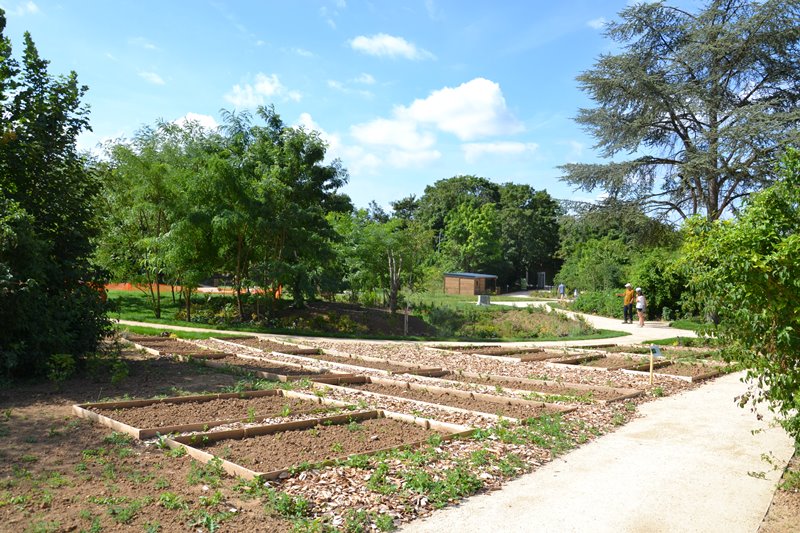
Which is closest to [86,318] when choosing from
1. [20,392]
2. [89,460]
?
[20,392]

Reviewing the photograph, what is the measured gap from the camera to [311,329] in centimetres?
A: 1864

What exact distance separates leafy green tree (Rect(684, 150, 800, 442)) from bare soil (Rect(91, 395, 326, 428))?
452cm

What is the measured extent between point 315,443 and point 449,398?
3.11m

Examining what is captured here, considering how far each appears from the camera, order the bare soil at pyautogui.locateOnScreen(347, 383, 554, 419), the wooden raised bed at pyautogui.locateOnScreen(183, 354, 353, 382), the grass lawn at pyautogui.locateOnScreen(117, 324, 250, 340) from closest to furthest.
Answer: the bare soil at pyautogui.locateOnScreen(347, 383, 554, 419)
the wooden raised bed at pyautogui.locateOnScreen(183, 354, 353, 382)
the grass lawn at pyautogui.locateOnScreen(117, 324, 250, 340)

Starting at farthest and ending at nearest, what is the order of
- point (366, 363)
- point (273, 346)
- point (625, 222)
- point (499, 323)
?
1. point (499, 323)
2. point (625, 222)
3. point (273, 346)
4. point (366, 363)

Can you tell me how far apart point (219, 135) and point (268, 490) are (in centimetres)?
1907

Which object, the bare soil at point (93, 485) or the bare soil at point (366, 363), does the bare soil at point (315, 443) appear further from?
the bare soil at point (366, 363)

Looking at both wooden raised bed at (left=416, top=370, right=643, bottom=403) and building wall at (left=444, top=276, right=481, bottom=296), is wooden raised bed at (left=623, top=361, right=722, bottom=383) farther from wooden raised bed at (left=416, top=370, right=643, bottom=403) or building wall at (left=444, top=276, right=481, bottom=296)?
building wall at (left=444, top=276, right=481, bottom=296)

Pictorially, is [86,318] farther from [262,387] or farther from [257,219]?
[257,219]

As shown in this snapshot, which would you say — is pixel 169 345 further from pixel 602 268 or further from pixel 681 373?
pixel 602 268

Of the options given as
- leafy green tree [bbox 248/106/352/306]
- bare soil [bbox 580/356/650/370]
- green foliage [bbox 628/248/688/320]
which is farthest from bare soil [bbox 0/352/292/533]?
green foliage [bbox 628/248/688/320]

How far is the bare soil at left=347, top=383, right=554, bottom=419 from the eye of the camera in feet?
25.2

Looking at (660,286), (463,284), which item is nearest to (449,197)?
(463,284)

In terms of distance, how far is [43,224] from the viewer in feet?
29.3
